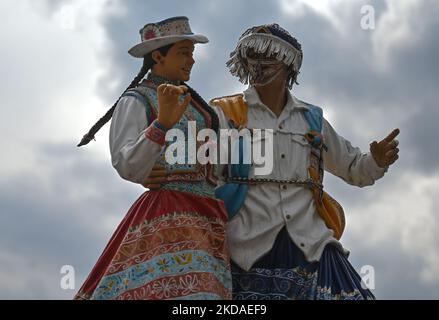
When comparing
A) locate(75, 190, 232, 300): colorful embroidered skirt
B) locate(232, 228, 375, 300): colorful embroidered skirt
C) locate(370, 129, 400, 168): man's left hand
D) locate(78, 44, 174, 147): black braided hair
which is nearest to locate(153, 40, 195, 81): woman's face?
locate(78, 44, 174, 147): black braided hair

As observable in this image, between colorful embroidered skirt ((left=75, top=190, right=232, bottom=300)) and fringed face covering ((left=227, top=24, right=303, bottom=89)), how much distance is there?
1248 mm

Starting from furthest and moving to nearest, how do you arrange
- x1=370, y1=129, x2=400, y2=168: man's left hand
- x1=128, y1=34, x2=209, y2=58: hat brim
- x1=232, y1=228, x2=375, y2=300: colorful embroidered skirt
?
x1=370, y1=129, x2=400, y2=168: man's left hand → x1=128, y1=34, x2=209, y2=58: hat brim → x1=232, y1=228, x2=375, y2=300: colorful embroidered skirt

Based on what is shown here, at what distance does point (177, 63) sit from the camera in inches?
293

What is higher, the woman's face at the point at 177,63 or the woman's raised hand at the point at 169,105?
the woman's face at the point at 177,63

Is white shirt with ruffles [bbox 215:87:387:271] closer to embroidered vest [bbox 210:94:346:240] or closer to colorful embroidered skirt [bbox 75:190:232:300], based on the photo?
embroidered vest [bbox 210:94:346:240]

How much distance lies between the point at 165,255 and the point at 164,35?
1.51m

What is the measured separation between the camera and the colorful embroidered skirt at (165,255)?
669 centimetres

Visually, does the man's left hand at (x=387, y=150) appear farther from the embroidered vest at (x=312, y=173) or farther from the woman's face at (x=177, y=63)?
the woman's face at (x=177, y=63)

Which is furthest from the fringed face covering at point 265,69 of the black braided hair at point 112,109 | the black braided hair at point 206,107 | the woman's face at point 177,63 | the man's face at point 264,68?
the black braided hair at point 112,109

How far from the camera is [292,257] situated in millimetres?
7387

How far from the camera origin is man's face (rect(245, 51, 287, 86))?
25.8 ft

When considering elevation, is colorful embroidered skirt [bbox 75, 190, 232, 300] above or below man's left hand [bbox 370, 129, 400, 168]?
below

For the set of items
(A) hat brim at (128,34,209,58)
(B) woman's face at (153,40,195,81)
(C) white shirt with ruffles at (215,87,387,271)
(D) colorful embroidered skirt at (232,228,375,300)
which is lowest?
(D) colorful embroidered skirt at (232,228,375,300)
